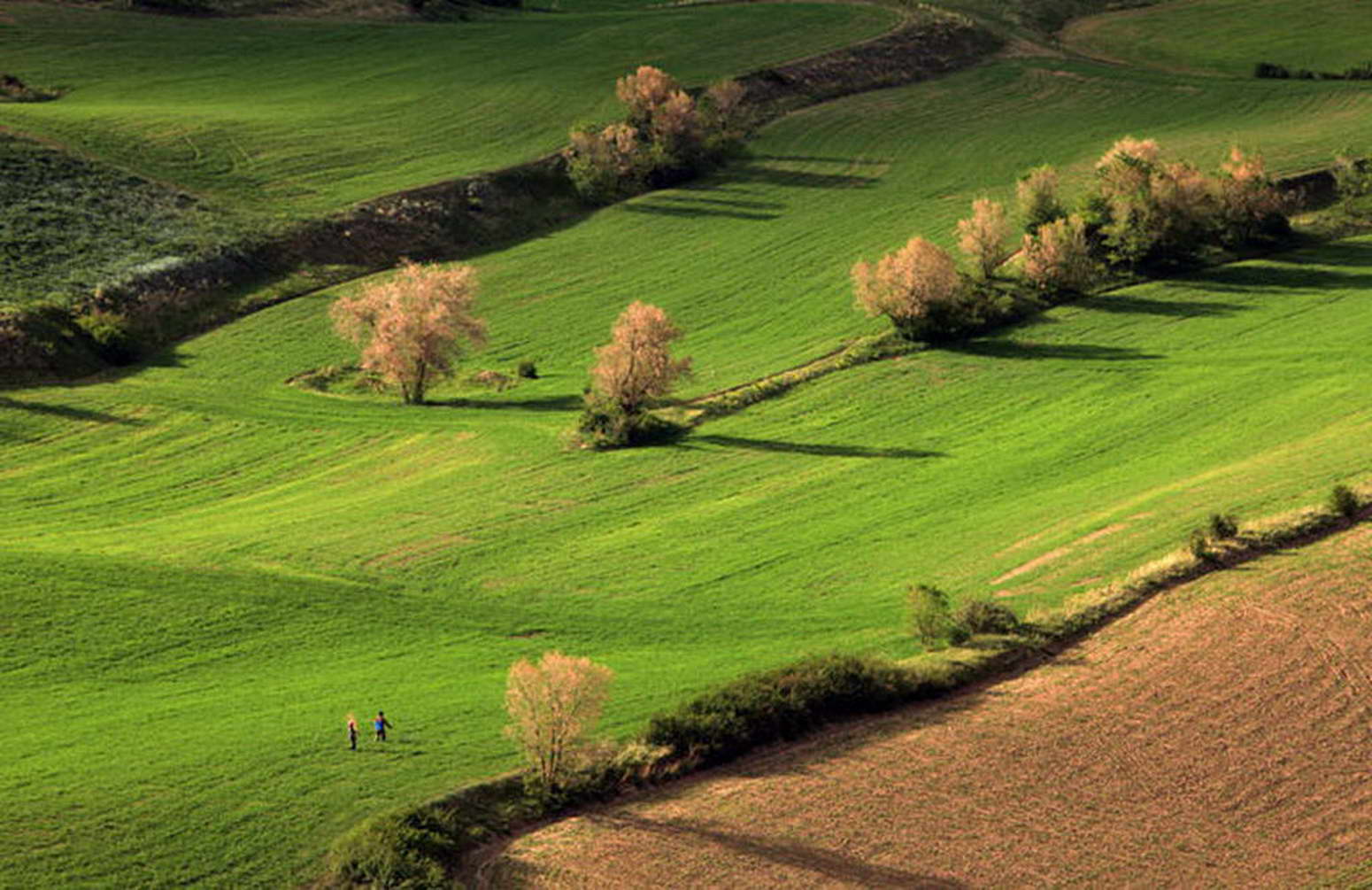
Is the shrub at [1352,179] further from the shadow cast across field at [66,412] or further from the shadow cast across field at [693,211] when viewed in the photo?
the shadow cast across field at [66,412]

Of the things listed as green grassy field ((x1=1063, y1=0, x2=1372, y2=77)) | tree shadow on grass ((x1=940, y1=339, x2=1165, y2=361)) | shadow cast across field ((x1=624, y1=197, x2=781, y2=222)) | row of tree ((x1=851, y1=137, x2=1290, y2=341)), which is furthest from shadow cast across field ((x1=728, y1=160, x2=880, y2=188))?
green grassy field ((x1=1063, y1=0, x2=1372, y2=77))

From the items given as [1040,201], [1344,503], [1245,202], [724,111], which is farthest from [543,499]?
[724,111]

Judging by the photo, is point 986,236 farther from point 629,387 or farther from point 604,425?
point 604,425

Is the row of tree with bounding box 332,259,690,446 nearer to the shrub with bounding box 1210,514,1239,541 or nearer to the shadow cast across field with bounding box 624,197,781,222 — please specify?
the shadow cast across field with bounding box 624,197,781,222

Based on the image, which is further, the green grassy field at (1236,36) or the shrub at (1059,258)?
the green grassy field at (1236,36)

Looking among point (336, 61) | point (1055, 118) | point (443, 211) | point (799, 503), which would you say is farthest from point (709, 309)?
point (336, 61)

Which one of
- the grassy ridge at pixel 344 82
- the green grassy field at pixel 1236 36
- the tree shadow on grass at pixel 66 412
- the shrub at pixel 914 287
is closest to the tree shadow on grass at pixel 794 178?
the grassy ridge at pixel 344 82
